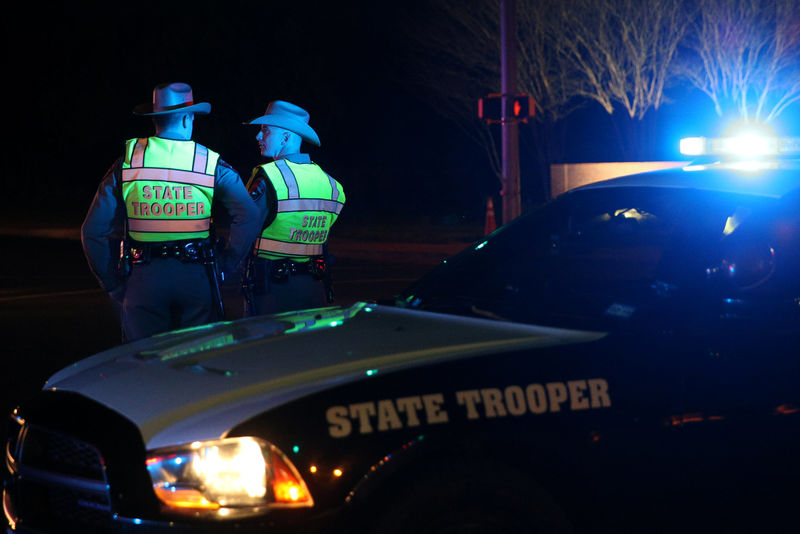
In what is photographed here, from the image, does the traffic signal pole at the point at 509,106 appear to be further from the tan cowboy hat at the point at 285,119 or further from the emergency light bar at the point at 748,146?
the emergency light bar at the point at 748,146

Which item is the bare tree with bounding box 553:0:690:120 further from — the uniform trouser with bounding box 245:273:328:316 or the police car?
the police car

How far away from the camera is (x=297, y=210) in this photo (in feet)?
19.6

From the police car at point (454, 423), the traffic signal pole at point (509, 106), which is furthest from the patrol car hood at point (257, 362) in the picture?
the traffic signal pole at point (509, 106)

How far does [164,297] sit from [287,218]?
86 centimetres

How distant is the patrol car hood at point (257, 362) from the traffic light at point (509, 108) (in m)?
→ 12.1

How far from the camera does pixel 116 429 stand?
2963 millimetres

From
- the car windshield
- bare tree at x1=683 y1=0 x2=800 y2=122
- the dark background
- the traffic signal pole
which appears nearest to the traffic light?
the traffic signal pole

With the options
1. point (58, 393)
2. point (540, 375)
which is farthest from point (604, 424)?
point (58, 393)

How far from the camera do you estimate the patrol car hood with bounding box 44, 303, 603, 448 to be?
114 inches

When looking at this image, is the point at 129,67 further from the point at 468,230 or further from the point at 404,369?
the point at 404,369

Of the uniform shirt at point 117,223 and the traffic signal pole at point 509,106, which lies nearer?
the uniform shirt at point 117,223

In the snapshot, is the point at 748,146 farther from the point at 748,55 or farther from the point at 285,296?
the point at 748,55

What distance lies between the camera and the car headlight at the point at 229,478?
9.20 ft

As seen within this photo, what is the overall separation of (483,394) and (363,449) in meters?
0.35
